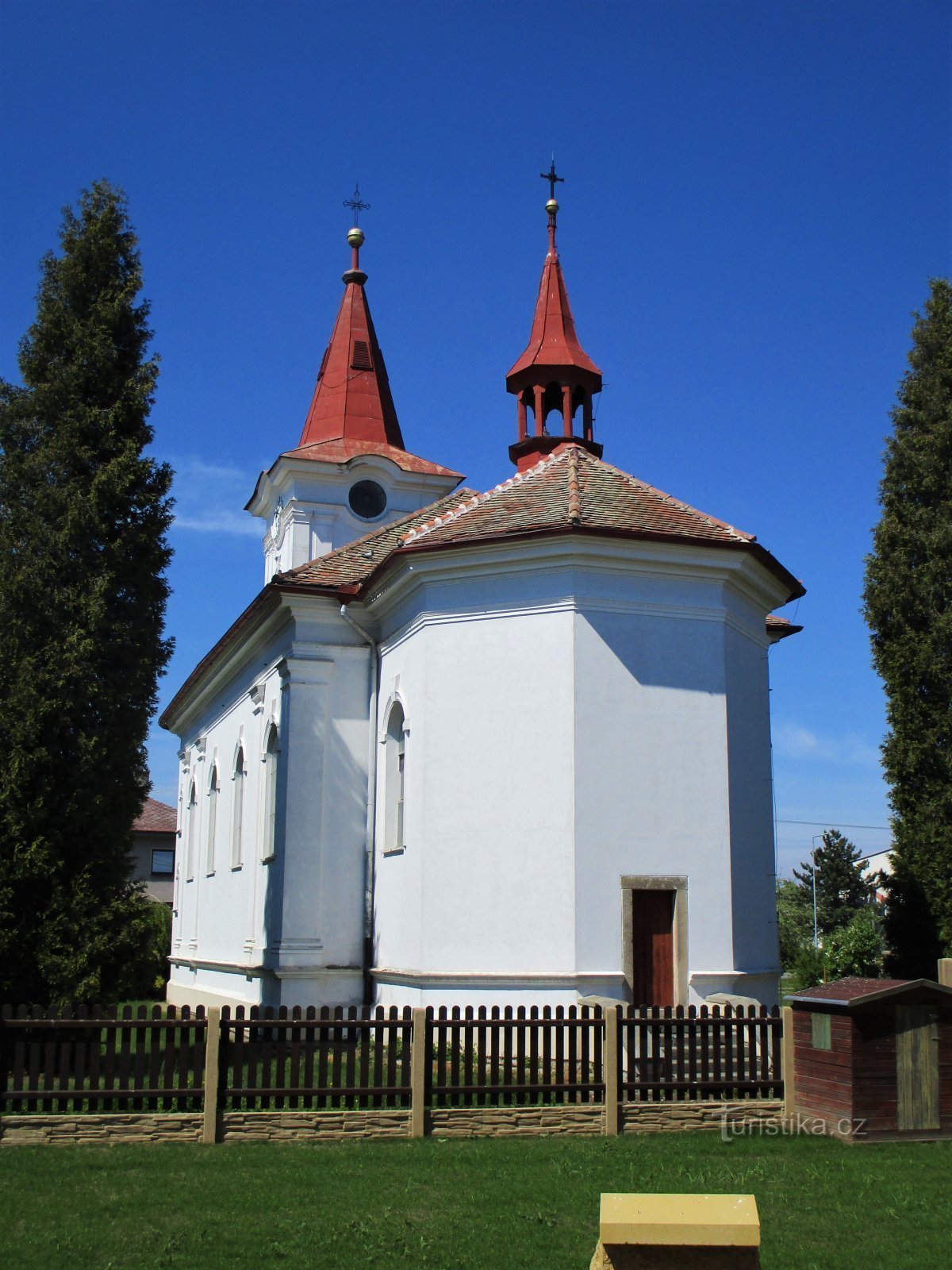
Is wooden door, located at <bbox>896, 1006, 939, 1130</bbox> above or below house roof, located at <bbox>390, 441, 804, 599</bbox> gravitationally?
below

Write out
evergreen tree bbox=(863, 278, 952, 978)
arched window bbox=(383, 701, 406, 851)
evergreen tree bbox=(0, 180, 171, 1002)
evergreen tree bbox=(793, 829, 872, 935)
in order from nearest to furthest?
1. evergreen tree bbox=(0, 180, 171, 1002)
2. arched window bbox=(383, 701, 406, 851)
3. evergreen tree bbox=(863, 278, 952, 978)
4. evergreen tree bbox=(793, 829, 872, 935)

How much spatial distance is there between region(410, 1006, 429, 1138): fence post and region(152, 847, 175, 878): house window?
1665 inches

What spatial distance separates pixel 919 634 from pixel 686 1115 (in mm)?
11757

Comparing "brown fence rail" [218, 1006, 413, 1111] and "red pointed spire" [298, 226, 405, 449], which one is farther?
"red pointed spire" [298, 226, 405, 449]

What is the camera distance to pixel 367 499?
2919cm

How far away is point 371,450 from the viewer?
1150 inches

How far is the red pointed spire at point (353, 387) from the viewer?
3045cm

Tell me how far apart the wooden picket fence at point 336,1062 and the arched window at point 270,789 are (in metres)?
9.78

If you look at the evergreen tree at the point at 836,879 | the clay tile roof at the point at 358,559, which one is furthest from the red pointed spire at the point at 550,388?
the evergreen tree at the point at 836,879

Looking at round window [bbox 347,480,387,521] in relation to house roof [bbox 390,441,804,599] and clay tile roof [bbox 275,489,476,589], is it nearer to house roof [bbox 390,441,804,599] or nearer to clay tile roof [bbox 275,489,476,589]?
clay tile roof [bbox 275,489,476,589]

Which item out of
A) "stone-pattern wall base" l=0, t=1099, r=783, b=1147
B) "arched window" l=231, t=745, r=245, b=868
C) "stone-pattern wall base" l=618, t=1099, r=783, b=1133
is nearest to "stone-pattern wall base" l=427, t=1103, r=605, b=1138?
"stone-pattern wall base" l=0, t=1099, r=783, b=1147

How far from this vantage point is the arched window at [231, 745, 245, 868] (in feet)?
84.6

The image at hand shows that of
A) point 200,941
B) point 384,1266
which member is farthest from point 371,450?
point 384,1266

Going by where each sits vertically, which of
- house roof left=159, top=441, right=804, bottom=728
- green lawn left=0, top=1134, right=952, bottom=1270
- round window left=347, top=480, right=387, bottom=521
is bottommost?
green lawn left=0, top=1134, right=952, bottom=1270
